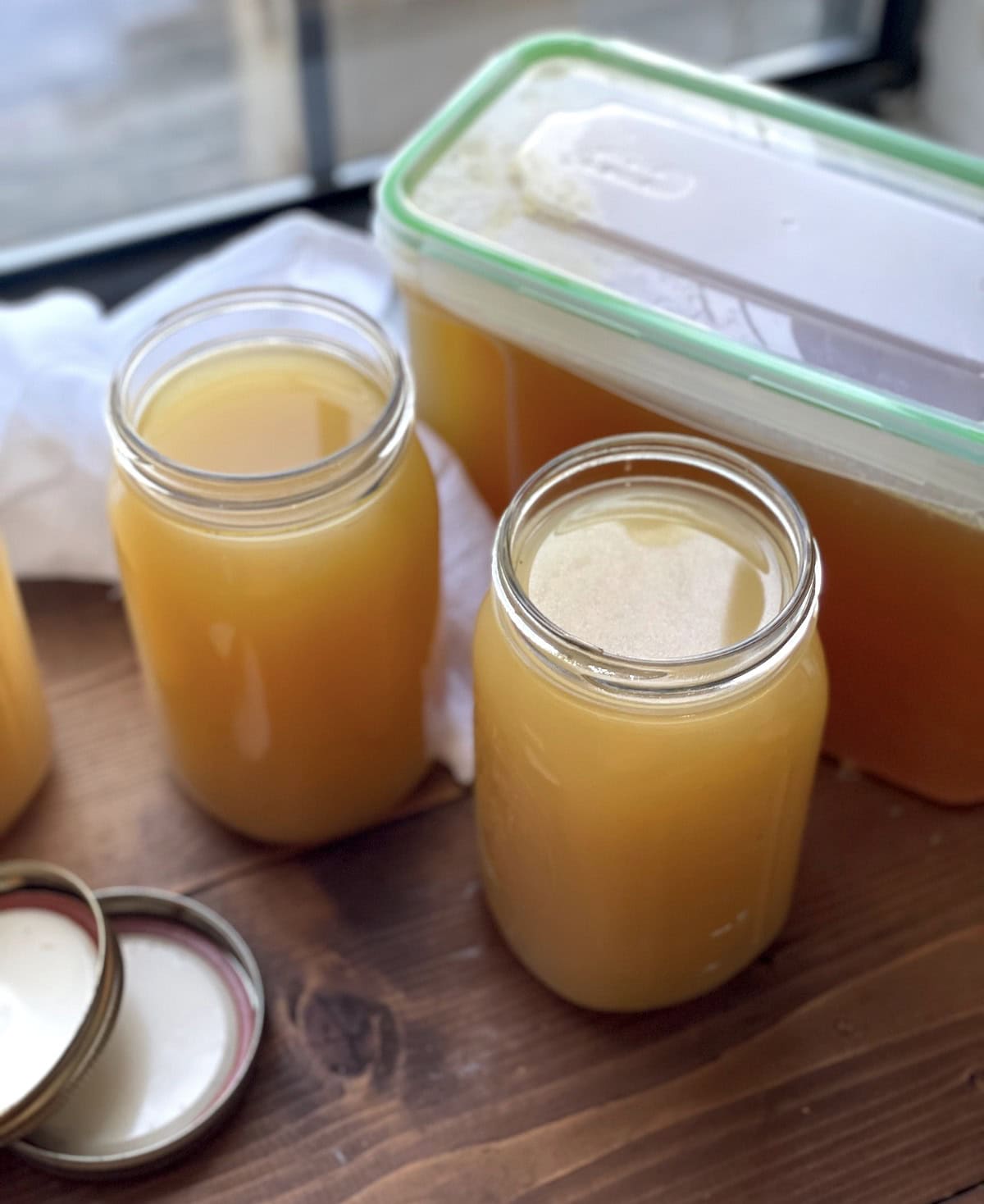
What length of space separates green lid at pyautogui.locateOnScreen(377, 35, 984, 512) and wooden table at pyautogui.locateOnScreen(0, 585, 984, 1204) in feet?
0.75

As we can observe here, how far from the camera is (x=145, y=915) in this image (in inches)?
29.3

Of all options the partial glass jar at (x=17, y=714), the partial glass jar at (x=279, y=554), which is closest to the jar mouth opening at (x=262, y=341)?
the partial glass jar at (x=279, y=554)

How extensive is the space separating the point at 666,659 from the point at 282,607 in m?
0.18

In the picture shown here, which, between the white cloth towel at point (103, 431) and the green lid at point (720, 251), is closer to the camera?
the green lid at point (720, 251)

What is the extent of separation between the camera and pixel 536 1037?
721 mm

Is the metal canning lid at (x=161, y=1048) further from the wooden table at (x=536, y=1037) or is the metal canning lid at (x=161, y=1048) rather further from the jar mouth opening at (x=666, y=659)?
the jar mouth opening at (x=666, y=659)

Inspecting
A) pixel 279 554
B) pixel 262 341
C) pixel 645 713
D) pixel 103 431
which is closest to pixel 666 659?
pixel 645 713

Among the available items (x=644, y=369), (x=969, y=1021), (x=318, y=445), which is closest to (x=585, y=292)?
(x=644, y=369)

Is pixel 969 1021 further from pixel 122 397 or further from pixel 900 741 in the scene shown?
pixel 122 397

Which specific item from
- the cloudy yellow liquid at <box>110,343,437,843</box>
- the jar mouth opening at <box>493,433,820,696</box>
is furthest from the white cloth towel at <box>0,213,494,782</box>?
the jar mouth opening at <box>493,433,820,696</box>

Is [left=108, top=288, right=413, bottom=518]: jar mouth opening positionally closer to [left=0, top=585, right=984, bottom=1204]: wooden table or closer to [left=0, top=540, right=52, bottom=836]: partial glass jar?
[left=0, top=540, right=52, bottom=836]: partial glass jar

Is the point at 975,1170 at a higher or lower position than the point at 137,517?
lower

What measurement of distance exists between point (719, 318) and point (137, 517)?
11.2 inches

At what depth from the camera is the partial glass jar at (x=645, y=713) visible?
1.96ft
